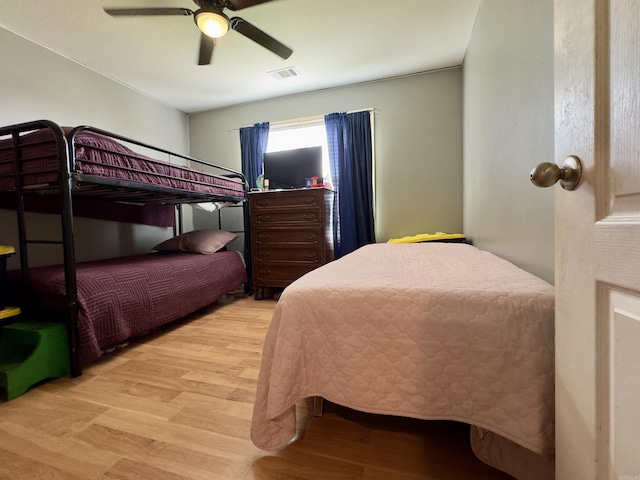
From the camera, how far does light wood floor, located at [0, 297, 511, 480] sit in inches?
32.8

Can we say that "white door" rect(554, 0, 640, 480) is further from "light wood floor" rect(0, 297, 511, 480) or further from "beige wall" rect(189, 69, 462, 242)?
"beige wall" rect(189, 69, 462, 242)

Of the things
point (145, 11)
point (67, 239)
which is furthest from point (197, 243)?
point (145, 11)

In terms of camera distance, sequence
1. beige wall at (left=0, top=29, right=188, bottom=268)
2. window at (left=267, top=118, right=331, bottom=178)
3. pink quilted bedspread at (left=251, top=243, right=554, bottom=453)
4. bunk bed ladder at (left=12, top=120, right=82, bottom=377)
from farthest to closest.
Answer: window at (left=267, top=118, right=331, bottom=178) < beige wall at (left=0, top=29, right=188, bottom=268) < bunk bed ladder at (left=12, top=120, right=82, bottom=377) < pink quilted bedspread at (left=251, top=243, right=554, bottom=453)

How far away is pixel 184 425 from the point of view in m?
1.04

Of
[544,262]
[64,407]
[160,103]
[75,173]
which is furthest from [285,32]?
[64,407]

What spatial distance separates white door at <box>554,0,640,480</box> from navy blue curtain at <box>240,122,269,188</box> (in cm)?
320

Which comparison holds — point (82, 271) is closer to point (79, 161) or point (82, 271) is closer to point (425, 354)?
point (79, 161)

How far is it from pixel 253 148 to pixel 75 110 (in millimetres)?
1675

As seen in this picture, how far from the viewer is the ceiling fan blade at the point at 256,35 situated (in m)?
1.73

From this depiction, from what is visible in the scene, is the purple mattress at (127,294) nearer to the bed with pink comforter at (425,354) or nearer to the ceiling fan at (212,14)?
the bed with pink comforter at (425,354)

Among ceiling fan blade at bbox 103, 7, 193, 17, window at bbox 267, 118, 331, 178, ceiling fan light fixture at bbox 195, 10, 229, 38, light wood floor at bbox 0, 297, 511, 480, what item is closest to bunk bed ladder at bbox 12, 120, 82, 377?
light wood floor at bbox 0, 297, 511, 480

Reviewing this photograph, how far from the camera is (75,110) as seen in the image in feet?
8.38

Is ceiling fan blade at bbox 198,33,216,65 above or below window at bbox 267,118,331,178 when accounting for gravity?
above

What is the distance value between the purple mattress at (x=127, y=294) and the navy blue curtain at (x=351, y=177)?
1.51 metres
